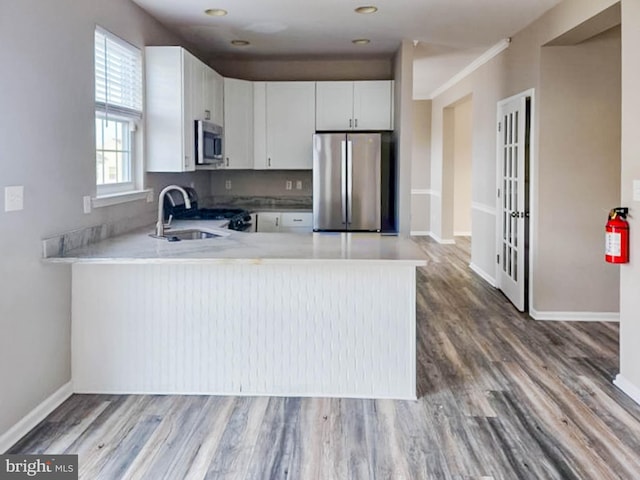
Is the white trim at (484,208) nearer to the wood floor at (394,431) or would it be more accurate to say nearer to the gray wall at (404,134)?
the gray wall at (404,134)

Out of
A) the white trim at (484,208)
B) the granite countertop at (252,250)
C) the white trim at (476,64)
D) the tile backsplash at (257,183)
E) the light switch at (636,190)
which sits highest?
the white trim at (476,64)

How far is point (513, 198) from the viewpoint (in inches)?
215

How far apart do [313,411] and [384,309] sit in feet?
2.21

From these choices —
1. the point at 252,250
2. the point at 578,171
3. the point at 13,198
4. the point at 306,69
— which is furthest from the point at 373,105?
the point at 13,198

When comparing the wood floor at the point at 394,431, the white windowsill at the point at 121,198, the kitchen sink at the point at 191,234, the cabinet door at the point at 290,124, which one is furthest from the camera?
the cabinet door at the point at 290,124

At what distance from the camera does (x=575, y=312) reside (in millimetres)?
4938

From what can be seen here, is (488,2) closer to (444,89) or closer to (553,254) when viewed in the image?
(553,254)

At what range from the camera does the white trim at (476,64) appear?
224 inches

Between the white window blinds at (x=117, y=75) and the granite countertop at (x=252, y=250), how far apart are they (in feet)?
2.97

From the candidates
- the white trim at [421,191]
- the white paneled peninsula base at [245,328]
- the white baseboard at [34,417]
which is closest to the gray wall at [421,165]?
the white trim at [421,191]

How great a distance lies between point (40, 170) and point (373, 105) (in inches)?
150

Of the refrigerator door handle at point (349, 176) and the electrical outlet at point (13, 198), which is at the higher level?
the refrigerator door handle at point (349, 176)

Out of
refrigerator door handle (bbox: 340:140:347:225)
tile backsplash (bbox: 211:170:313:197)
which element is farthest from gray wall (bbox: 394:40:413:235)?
tile backsplash (bbox: 211:170:313:197)

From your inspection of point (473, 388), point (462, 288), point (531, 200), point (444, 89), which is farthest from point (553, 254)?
point (444, 89)
